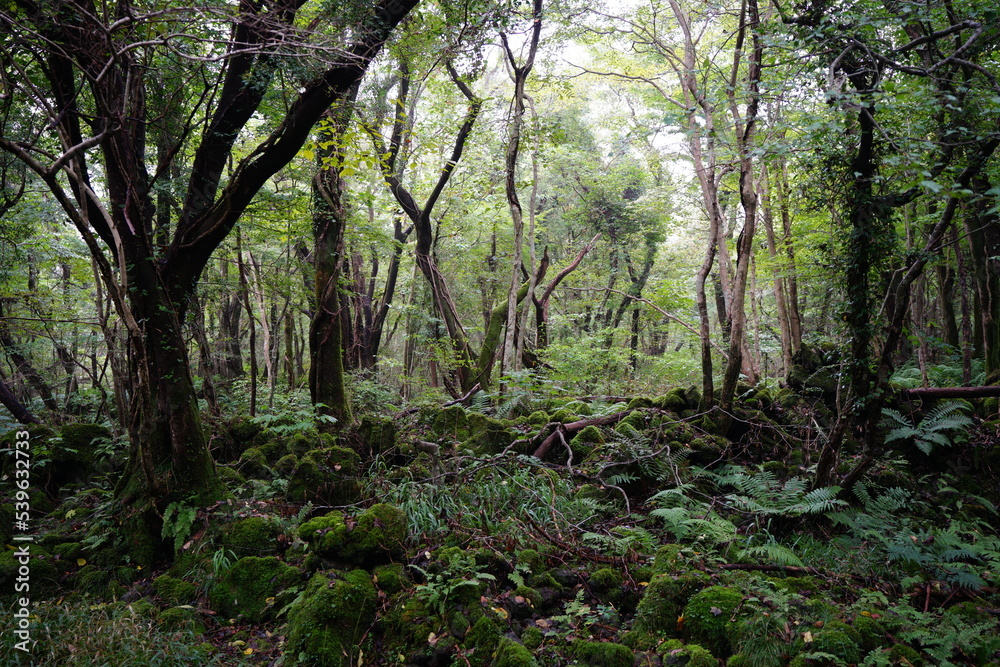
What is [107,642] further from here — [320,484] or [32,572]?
[320,484]

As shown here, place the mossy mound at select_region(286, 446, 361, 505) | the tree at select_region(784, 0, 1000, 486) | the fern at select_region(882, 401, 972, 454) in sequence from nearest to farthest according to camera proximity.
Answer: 1. the tree at select_region(784, 0, 1000, 486)
2. the fern at select_region(882, 401, 972, 454)
3. the mossy mound at select_region(286, 446, 361, 505)

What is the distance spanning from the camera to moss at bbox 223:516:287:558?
16.8 ft

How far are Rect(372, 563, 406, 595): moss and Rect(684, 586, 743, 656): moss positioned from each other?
2266 millimetres

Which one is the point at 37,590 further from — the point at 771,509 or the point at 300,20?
the point at 300,20

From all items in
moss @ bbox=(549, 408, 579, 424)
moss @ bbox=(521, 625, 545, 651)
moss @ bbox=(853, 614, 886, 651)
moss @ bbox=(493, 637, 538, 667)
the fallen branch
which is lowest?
moss @ bbox=(521, 625, 545, 651)

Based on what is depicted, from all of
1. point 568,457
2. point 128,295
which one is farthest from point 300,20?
point 568,457

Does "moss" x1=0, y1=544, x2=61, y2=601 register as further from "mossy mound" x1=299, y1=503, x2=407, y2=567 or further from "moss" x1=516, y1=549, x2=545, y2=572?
"moss" x1=516, y1=549, x2=545, y2=572

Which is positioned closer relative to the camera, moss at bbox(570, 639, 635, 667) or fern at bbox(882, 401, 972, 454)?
moss at bbox(570, 639, 635, 667)

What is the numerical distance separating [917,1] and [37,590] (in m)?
8.95

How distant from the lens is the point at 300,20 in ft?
25.2

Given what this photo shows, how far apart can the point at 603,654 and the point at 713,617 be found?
84 centimetres

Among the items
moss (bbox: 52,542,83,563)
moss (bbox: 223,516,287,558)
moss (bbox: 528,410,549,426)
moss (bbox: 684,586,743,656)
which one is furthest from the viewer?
moss (bbox: 528,410,549,426)

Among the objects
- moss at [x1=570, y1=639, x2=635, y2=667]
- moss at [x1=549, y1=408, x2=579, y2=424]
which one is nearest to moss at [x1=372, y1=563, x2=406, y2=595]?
moss at [x1=570, y1=639, x2=635, y2=667]

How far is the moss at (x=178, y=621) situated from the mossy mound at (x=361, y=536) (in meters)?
1.01
